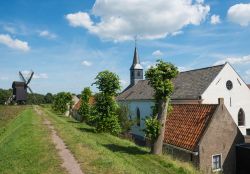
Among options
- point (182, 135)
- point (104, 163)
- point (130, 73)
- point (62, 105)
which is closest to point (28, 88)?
point (62, 105)

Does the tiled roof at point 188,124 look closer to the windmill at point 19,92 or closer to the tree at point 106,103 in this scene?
the tree at point 106,103

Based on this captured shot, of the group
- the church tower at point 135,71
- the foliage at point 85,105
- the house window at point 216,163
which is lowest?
the house window at point 216,163

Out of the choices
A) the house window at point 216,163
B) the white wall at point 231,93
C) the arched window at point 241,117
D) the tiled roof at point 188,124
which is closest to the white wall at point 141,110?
the white wall at point 231,93

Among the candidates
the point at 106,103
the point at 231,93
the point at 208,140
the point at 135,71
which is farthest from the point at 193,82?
the point at 135,71

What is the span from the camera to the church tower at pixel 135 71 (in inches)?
2381

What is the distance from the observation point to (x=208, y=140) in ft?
71.4

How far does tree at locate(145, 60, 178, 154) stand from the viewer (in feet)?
66.2

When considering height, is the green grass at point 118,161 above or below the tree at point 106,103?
below

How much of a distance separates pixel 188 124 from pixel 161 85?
5.51 m

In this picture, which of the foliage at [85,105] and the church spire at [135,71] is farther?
the church spire at [135,71]

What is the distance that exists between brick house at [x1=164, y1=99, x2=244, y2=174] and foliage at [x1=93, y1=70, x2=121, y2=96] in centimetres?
866

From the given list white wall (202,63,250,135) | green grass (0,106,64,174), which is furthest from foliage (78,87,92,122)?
green grass (0,106,64,174)

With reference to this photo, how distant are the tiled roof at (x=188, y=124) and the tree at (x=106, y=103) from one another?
21.2ft

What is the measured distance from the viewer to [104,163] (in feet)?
45.6
